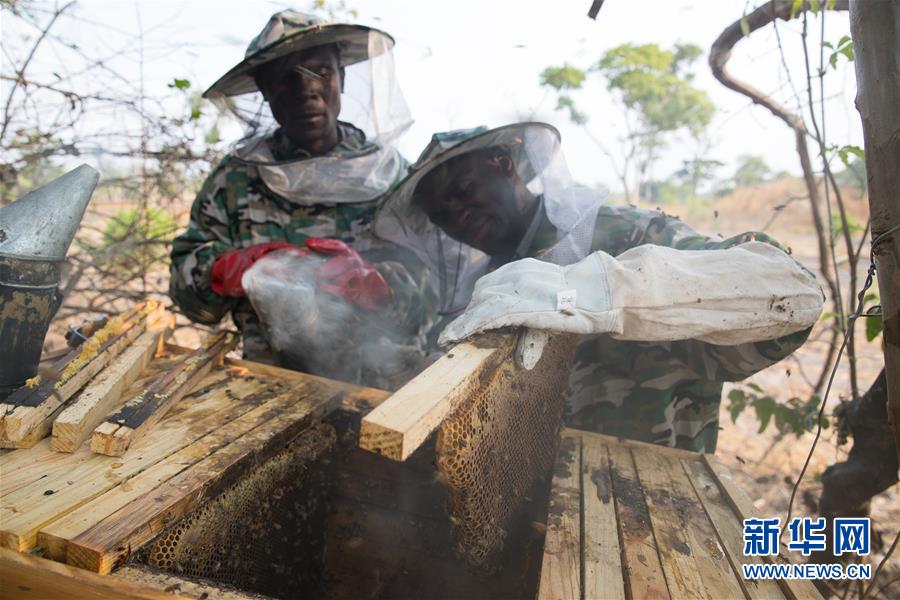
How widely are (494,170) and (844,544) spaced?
203cm

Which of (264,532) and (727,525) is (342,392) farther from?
(727,525)

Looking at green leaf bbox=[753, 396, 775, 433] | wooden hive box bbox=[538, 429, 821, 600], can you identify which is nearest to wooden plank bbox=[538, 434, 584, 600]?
wooden hive box bbox=[538, 429, 821, 600]

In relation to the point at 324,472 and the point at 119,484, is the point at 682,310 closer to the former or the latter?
the point at 324,472

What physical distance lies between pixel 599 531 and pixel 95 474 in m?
1.29

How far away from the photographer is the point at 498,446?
1.47 meters

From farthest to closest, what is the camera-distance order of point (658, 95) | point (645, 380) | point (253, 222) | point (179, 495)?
point (658, 95)
point (253, 222)
point (645, 380)
point (179, 495)

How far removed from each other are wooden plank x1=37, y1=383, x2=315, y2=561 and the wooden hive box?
3.10 ft

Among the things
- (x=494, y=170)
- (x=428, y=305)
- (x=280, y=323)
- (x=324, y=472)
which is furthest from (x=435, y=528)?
(x=494, y=170)

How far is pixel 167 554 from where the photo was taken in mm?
1253

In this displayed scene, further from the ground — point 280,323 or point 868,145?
point 868,145

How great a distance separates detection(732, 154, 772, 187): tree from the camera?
29594 millimetres

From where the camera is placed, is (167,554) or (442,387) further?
(167,554)

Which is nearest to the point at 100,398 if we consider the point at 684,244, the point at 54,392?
the point at 54,392

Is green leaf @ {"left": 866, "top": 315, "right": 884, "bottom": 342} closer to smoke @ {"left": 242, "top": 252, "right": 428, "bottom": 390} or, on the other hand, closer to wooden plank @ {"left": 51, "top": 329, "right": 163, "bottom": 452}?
smoke @ {"left": 242, "top": 252, "right": 428, "bottom": 390}
